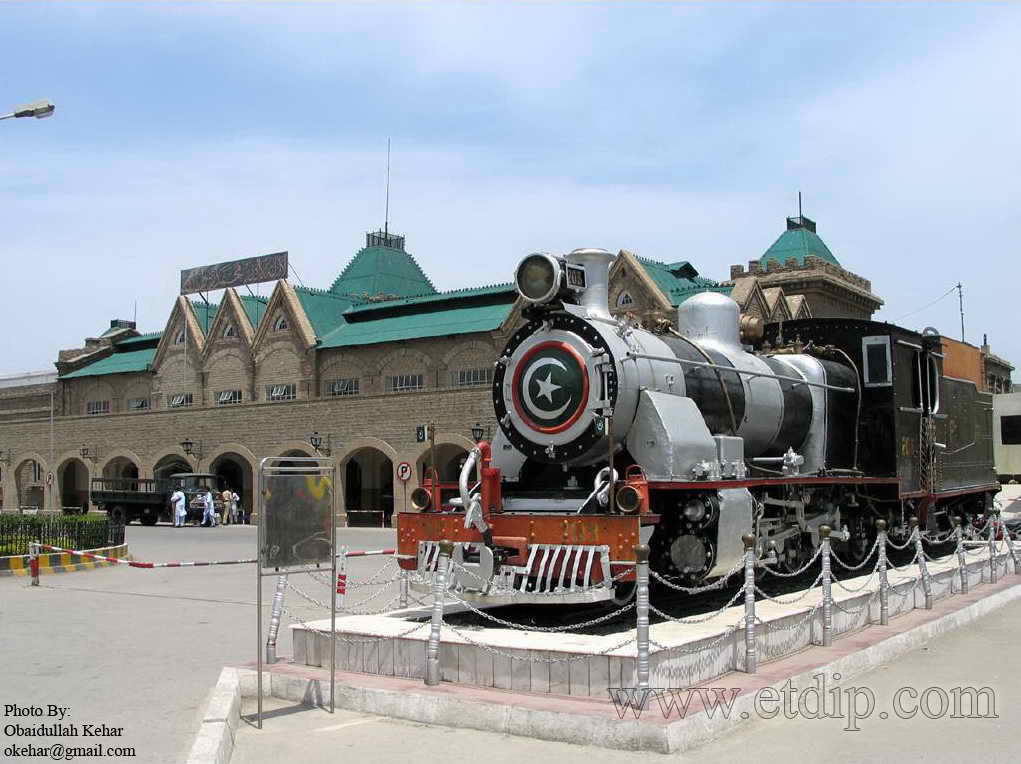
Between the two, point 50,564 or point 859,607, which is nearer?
point 859,607

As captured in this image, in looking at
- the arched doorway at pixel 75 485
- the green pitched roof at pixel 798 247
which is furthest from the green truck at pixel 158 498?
the green pitched roof at pixel 798 247

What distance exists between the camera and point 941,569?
1435cm

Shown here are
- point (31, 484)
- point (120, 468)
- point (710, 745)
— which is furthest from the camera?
point (31, 484)

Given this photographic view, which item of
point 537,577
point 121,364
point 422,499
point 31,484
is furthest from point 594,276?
point 31,484

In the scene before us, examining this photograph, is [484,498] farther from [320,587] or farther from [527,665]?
[320,587]

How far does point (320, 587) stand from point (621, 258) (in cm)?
2493

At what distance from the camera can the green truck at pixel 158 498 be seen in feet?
129

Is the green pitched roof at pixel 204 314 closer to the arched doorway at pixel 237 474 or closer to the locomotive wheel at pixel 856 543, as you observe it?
the arched doorway at pixel 237 474

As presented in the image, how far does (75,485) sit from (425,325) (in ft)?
81.3

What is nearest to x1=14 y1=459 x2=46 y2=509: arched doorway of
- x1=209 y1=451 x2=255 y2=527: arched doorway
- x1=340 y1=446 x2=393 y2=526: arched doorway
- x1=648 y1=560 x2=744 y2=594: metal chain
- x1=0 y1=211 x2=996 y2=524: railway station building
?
x1=0 y1=211 x2=996 y2=524: railway station building

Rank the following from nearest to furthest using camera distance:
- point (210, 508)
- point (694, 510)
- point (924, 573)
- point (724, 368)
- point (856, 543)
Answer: point (694, 510), point (724, 368), point (924, 573), point (856, 543), point (210, 508)

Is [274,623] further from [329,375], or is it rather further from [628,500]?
[329,375]

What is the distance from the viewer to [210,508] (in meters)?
38.7

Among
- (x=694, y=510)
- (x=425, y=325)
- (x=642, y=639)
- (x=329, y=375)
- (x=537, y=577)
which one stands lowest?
(x=642, y=639)
